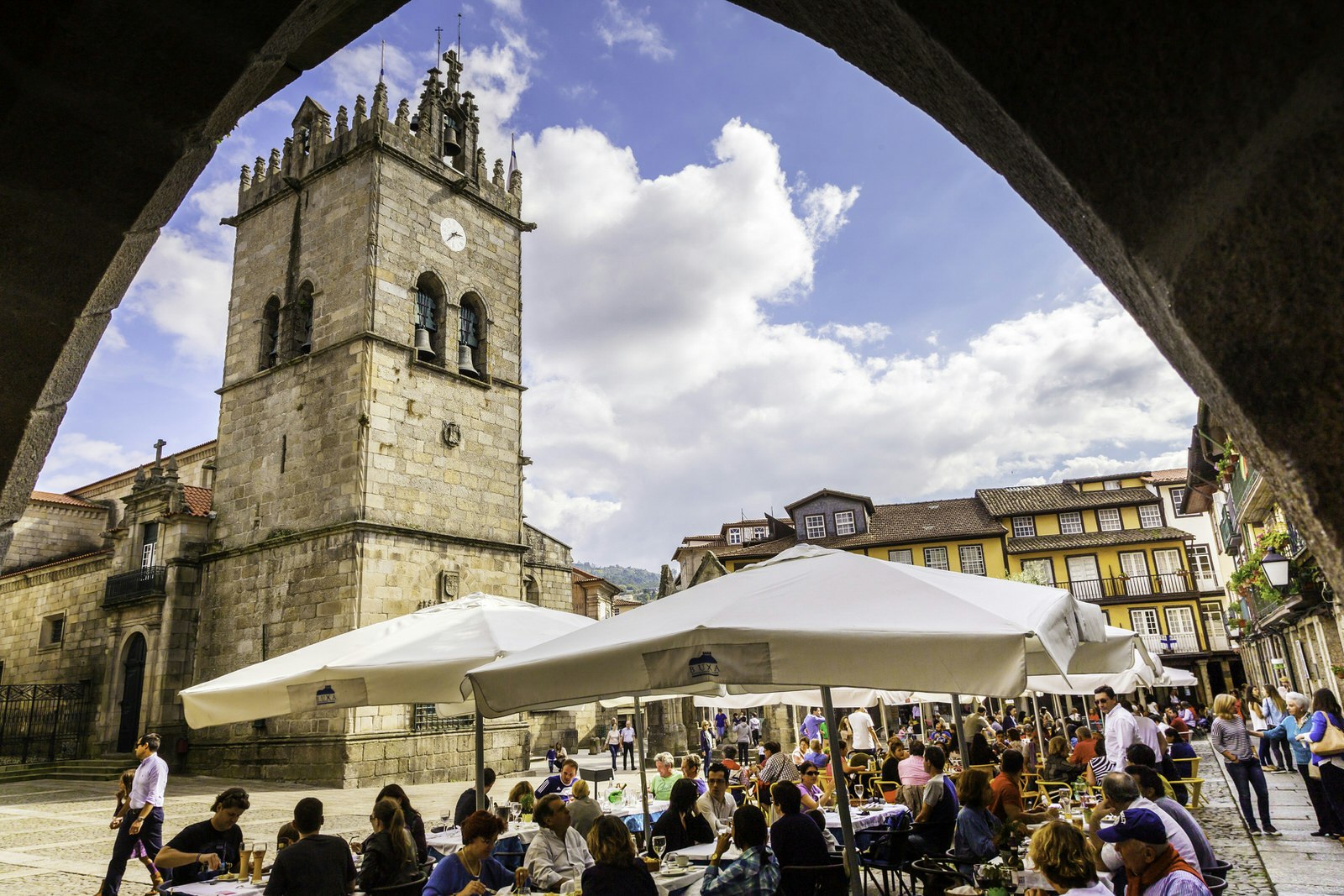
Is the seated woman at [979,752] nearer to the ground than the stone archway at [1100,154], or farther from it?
A: nearer to the ground

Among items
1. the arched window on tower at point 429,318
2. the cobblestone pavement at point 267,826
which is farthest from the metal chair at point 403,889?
the arched window on tower at point 429,318

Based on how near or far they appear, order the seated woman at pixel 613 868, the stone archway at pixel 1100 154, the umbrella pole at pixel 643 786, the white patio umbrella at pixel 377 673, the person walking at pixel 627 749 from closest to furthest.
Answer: the stone archway at pixel 1100 154
the seated woman at pixel 613 868
the white patio umbrella at pixel 377 673
the umbrella pole at pixel 643 786
the person walking at pixel 627 749

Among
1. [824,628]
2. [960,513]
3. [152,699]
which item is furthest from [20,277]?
[960,513]

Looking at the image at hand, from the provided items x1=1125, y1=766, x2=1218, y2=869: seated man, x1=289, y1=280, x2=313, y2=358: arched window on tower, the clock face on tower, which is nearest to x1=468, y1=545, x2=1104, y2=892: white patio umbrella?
x1=1125, y1=766, x2=1218, y2=869: seated man

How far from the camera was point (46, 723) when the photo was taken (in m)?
23.7

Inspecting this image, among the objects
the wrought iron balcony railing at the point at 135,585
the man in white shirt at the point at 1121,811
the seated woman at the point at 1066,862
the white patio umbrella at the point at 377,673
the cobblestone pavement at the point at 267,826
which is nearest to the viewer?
the seated woman at the point at 1066,862

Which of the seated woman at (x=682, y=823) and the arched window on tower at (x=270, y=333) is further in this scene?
the arched window on tower at (x=270, y=333)

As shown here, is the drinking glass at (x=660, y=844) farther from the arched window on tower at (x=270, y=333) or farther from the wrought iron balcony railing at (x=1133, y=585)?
the wrought iron balcony railing at (x=1133, y=585)

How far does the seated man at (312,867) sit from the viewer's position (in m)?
5.02

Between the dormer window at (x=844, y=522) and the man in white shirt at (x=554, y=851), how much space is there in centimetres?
4074

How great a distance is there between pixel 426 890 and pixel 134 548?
21580mm

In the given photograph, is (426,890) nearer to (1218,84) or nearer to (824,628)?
(824,628)

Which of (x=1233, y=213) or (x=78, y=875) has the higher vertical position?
(x=1233, y=213)

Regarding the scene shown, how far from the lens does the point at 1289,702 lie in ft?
33.8
